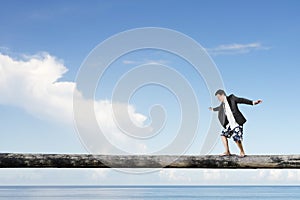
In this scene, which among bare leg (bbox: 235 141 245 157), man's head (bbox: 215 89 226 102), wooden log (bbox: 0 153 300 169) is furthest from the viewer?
man's head (bbox: 215 89 226 102)

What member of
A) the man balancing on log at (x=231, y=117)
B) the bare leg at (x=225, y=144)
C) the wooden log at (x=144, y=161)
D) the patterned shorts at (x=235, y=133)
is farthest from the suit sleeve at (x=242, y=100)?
the wooden log at (x=144, y=161)

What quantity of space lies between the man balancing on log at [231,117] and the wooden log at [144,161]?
0.51 meters

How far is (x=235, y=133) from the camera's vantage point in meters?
9.28

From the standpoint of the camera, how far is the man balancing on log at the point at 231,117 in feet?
30.5

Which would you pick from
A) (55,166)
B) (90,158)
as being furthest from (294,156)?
(55,166)

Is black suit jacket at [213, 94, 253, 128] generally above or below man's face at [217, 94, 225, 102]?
below

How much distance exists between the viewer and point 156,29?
10.6 meters

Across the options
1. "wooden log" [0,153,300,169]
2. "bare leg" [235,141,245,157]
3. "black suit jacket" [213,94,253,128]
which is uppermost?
"black suit jacket" [213,94,253,128]

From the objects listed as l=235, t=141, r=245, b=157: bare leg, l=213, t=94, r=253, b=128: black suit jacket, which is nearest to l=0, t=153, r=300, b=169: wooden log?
l=235, t=141, r=245, b=157: bare leg

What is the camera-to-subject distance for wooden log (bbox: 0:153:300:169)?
27.9 ft

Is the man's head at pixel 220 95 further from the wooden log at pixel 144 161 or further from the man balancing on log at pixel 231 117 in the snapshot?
the wooden log at pixel 144 161

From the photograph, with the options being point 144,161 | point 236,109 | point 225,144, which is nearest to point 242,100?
point 236,109

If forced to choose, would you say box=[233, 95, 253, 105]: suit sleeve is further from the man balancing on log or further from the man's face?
the man's face

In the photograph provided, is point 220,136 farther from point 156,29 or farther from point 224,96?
point 156,29
